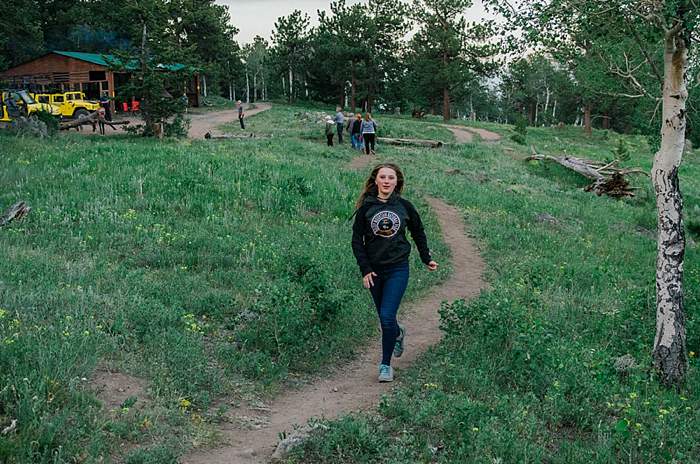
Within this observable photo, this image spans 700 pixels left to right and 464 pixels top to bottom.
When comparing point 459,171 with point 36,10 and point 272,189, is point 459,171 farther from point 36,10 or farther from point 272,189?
point 36,10

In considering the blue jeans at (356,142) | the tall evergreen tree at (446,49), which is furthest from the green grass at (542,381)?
the tall evergreen tree at (446,49)

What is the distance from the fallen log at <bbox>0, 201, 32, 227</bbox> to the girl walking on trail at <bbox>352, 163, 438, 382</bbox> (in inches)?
271

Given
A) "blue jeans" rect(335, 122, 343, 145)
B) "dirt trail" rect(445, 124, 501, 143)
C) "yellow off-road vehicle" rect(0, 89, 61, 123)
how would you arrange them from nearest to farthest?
Result: 1. "yellow off-road vehicle" rect(0, 89, 61, 123)
2. "blue jeans" rect(335, 122, 343, 145)
3. "dirt trail" rect(445, 124, 501, 143)

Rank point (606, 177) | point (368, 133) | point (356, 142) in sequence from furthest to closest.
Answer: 1. point (356, 142)
2. point (368, 133)
3. point (606, 177)

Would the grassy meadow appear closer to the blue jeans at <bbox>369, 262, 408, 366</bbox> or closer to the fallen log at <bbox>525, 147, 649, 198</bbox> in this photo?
the blue jeans at <bbox>369, 262, 408, 366</bbox>

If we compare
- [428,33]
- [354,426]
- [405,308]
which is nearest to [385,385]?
[354,426]

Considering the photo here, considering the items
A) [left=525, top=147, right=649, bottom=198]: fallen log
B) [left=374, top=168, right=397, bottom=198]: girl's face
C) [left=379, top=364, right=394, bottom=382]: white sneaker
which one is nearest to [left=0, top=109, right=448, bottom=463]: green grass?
[left=379, top=364, right=394, bottom=382]: white sneaker

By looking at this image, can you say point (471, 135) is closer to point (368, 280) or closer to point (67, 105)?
point (67, 105)

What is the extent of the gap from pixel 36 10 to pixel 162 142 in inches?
1444

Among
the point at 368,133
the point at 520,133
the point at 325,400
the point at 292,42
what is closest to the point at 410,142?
the point at 368,133

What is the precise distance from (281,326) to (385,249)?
1.53m

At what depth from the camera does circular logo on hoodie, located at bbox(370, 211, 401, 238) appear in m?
6.32

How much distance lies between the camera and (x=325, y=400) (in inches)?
238

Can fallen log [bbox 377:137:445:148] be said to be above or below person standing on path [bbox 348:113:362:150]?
below
